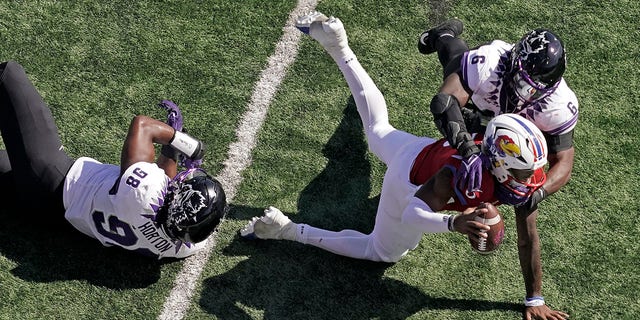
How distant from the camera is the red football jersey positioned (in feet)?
16.7

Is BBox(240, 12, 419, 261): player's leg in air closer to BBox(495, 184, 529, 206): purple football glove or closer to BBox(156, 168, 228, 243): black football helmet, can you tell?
BBox(156, 168, 228, 243): black football helmet

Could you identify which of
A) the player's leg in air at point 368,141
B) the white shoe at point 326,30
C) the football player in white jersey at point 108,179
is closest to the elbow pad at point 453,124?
the player's leg in air at point 368,141

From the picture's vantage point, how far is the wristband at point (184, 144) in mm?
5695

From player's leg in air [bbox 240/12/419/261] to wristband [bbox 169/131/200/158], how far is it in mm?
702

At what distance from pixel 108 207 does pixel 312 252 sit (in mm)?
1554

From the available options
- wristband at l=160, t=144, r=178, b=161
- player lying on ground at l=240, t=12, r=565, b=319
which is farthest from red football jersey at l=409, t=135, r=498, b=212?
wristband at l=160, t=144, r=178, b=161

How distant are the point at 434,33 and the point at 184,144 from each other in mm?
2333

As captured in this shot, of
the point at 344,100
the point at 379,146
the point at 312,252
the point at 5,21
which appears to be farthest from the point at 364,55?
the point at 5,21

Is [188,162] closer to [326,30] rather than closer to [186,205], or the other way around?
[186,205]

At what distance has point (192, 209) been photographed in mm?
5043

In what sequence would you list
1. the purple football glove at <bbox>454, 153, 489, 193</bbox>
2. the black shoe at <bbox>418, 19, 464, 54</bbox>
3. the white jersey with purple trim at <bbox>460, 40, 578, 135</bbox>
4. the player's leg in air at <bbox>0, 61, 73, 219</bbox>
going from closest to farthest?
the purple football glove at <bbox>454, 153, 489, 193</bbox> → the white jersey with purple trim at <bbox>460, 40, 578, 135</bbox> → the player's leg in air at <bbox>0, 61, 73, 219</bbox> → the black shoe at <bbox>418, 19, 464, 54</bbox>

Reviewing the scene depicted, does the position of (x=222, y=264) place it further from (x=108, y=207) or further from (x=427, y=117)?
(x=427, y=117)

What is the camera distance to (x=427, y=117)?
6.93 meters

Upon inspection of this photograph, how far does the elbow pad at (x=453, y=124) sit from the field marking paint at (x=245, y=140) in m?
1.65
